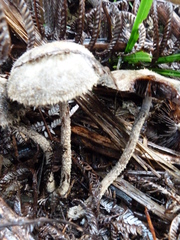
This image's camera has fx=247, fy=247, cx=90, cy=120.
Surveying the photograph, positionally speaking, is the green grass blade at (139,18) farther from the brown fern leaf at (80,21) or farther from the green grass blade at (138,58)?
the brown fern leaf at (80,21)

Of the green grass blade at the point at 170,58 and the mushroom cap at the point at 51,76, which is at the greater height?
the mushroom cap at the point at 51,76

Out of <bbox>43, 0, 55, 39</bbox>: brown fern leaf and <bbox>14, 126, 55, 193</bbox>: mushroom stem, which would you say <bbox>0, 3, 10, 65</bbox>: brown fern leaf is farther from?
<bbox>43, 0, 55, 39</bbox>: brown fern leaf

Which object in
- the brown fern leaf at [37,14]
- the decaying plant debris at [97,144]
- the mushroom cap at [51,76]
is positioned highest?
the brown fern leaf at [37,14]

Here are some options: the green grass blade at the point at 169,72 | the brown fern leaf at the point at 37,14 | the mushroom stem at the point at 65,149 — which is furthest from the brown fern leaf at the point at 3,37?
the green grass blade at the point at 169,72

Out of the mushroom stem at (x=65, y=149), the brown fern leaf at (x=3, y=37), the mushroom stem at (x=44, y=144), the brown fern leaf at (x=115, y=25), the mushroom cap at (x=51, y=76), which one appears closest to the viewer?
the brown fern leaf at (x=3, y=37)

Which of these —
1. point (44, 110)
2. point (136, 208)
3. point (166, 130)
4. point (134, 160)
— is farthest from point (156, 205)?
point (44, 110)

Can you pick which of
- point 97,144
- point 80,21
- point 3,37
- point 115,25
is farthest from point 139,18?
point 3,37

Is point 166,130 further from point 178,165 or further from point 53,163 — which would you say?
point 53,163

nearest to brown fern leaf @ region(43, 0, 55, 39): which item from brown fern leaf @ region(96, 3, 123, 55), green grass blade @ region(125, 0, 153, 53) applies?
brown fern leaf @ region(96, 3, 123, 55)
